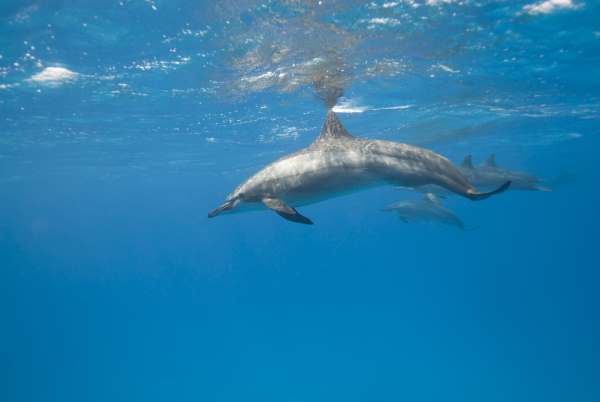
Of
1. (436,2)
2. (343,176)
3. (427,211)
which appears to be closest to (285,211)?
(343,176)

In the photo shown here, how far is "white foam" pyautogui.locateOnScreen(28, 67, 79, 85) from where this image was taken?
14.0 m

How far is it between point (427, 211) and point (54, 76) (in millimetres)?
16319

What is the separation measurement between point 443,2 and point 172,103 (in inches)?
534

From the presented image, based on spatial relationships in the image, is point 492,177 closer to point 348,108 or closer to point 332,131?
point 348,108

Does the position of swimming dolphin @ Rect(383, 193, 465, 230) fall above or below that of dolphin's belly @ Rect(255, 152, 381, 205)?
below

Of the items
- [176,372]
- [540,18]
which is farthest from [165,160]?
[540,18]

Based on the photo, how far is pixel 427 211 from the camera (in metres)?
17.6

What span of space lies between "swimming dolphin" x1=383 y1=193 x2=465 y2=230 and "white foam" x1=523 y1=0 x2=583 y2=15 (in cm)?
830

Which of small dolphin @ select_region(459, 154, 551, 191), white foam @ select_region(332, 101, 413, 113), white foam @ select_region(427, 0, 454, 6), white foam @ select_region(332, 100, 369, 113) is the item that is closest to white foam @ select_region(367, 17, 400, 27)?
white foam @ select_region(427, 0, 454, 6)

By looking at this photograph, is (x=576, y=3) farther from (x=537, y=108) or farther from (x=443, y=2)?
(x=537, y=108)

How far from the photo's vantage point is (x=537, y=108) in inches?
937

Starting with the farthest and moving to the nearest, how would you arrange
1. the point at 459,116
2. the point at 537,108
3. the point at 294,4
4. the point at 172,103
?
the point at 459,116
the point at 537,108
the point at 172,103
the point at 294,4

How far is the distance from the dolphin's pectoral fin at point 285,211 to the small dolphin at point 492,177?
1139 centimetres

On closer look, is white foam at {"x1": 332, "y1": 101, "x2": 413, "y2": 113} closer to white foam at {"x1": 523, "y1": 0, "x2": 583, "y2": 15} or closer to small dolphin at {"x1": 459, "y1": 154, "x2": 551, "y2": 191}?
small dolphin at {"x1": 459, "y1": 154, "x2": 551, "y2": 191}
